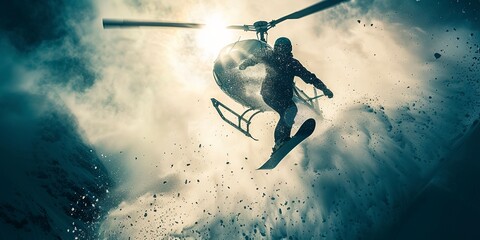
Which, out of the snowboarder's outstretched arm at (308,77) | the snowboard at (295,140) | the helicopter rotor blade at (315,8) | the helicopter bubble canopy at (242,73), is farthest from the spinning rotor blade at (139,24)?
the snowboard at (295,140)

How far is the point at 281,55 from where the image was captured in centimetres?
655

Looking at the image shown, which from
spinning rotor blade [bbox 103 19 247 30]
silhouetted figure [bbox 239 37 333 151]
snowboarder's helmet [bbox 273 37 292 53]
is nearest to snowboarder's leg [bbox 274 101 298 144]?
silhouetted figure [bbox 239 37 333 151]

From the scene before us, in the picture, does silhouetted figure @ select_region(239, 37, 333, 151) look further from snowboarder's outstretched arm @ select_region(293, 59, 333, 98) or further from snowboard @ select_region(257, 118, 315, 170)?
snowboard @ select_region(257, 118, 315, 170)

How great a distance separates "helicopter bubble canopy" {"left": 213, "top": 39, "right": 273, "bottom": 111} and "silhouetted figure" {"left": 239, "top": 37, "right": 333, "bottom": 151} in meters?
0.30

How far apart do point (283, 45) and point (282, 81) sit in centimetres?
79

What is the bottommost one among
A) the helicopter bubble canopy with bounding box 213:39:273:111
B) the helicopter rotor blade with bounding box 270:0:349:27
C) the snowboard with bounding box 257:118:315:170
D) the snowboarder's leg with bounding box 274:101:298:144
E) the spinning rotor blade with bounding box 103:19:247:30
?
the snowboard with bounding box 257:118:315:170

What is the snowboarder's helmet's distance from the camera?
643 centimetres

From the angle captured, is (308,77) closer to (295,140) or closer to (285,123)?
(285,123)

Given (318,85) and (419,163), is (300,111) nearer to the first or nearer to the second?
(318,85)

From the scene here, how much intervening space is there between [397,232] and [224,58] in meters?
14.4

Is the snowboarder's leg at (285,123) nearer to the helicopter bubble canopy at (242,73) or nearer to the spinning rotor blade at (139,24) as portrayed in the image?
the helicopter bubble canopy at (242,73)

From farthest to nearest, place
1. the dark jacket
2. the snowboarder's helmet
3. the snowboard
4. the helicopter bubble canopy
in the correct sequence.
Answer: the helicopter bubble canopy
the dark jacket
the snowboarder's helmet
the snowboard

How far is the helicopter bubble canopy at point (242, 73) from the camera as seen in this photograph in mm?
7012

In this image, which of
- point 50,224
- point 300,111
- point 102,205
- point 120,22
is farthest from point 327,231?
point 102,205
